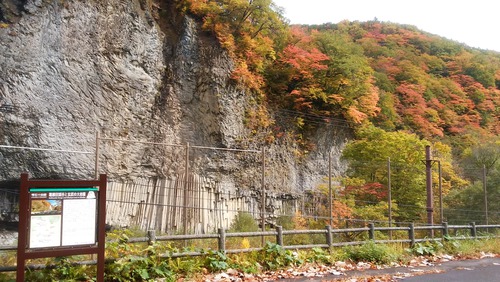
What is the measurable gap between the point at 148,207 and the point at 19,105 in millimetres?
6294

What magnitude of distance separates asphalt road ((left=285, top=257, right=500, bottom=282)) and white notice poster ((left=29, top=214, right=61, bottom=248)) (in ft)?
14.6

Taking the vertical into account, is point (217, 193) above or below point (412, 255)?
above

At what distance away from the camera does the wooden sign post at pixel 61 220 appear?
5402 mm

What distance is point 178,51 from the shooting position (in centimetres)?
1836

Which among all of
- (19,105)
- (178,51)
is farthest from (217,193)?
(19,105)

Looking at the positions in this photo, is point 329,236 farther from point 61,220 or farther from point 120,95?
point 120,95

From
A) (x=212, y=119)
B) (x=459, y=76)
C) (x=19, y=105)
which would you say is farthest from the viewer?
(x=459, y=76)

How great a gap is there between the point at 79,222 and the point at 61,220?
25 cm

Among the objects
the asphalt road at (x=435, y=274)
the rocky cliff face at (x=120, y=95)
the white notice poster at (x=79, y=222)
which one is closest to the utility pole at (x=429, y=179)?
the asphalt road at (x=435, y=274)

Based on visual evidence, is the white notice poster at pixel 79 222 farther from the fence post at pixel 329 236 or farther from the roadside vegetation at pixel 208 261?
the fence post at pixel 329 236

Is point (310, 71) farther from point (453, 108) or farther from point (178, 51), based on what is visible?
point (453, 108)

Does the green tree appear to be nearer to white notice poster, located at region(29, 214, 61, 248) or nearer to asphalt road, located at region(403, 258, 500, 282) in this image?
asphalt road, located at region(403, 258, 500, 282)

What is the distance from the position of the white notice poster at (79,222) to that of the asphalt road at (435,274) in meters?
4.03

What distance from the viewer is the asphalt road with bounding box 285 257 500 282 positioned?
26.5 ft
